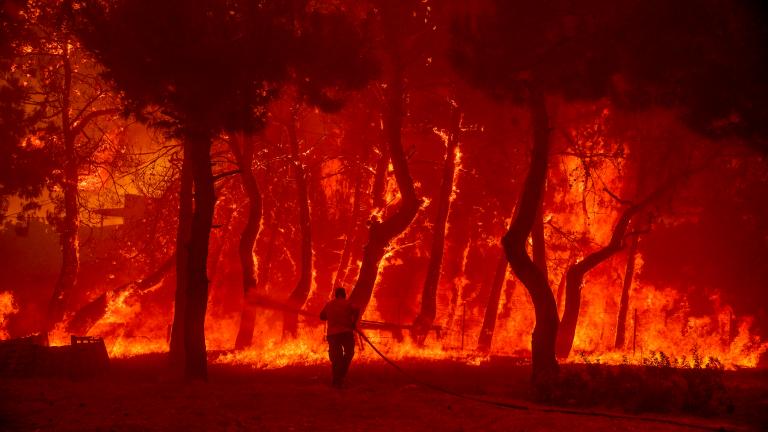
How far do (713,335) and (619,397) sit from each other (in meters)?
27.8

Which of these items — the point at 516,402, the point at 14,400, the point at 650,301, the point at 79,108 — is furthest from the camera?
the point at 650,301

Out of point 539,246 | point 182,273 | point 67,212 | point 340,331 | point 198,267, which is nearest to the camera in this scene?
point 340,331

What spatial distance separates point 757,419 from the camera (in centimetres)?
1097

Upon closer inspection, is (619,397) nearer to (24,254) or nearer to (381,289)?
(381,289)

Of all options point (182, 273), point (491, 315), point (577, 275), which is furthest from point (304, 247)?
point (577, 275)

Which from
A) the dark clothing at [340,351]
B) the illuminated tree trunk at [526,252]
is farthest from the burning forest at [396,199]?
the dark clothing at [340,351]

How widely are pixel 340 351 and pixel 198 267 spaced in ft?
10.5

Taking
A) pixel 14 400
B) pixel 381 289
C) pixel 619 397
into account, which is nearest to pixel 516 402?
pixel 619 397

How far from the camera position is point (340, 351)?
13.8 meters

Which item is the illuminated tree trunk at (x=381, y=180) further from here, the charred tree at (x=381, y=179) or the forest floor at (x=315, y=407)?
the forest floor at (x=315, y=407)

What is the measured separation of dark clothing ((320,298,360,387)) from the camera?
13781mm

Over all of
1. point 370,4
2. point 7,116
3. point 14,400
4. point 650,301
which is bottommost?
point 14,400

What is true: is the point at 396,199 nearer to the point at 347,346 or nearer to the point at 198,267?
the point at 198,267

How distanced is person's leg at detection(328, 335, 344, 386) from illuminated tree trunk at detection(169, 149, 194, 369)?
3.98 meters
